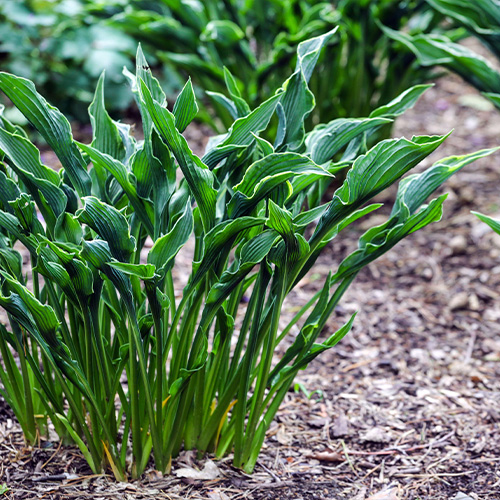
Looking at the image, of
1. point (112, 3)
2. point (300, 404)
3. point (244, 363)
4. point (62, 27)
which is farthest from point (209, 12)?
point (244, 363)

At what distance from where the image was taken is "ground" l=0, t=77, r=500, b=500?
1444 millimetres

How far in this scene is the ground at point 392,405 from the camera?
1444 mm

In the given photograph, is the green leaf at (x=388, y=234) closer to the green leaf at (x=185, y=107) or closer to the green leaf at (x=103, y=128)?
the green leaf at (x=185, y=107)

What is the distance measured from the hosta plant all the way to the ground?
0.07 meters

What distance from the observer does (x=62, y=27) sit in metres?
3.68

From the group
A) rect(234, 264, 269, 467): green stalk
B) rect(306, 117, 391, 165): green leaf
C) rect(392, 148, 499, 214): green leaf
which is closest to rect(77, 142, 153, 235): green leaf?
rect(234, 264, 269, 467): green stalk

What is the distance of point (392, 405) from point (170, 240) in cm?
109

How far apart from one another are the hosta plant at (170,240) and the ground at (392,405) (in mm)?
75

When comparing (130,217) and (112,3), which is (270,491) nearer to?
(130,217)

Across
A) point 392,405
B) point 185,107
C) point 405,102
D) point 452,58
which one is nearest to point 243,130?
point 185,107

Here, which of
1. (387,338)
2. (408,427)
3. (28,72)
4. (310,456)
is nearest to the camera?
(310,456)

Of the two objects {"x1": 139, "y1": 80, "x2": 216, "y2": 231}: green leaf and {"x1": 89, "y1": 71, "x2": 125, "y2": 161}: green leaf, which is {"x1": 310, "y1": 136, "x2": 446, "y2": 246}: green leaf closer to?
{"x1": 139, "y1": 80, "x2": 216, "y2": 231}: green leaf

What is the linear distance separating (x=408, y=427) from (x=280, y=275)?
83 centimetres

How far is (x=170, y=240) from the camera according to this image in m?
1.12
